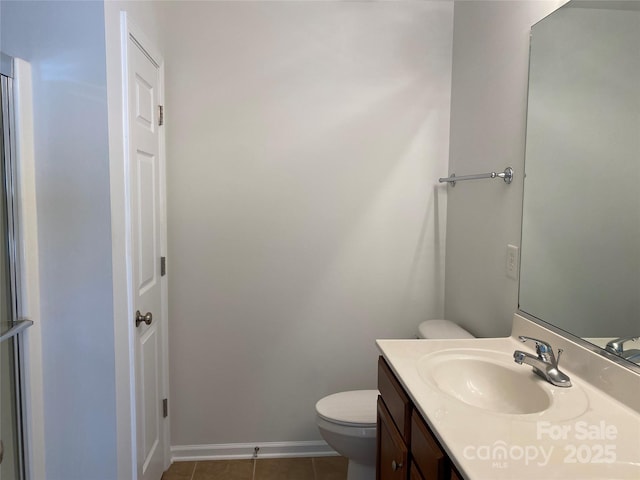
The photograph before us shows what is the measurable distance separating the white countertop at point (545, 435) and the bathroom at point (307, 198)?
0.82m

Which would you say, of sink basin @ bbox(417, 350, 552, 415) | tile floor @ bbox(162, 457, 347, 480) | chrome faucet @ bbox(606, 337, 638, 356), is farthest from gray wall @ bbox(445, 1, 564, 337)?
tile floor @ bbox(162, 457, 347, 480)

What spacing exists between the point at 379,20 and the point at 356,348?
5.68 feet

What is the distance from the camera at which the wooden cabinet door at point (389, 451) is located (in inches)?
49.5

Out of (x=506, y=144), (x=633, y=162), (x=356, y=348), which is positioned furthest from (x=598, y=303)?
(x=356, y=348)

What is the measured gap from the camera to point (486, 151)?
1.89 meters

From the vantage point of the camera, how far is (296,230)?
2289mm

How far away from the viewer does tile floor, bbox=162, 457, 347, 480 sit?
2193 millimetres

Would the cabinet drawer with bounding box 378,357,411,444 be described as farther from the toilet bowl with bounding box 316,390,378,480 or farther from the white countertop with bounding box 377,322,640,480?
the toilet bowl with bounding box 316,390,378,480

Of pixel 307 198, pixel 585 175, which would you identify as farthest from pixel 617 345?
pixel 307 198

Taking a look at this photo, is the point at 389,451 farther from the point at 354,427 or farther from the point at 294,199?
the point at 294,199

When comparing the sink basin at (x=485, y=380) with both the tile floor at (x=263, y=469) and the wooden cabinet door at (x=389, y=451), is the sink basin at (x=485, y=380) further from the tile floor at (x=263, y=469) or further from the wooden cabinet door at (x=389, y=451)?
the tile floor at (x=263, y=469)

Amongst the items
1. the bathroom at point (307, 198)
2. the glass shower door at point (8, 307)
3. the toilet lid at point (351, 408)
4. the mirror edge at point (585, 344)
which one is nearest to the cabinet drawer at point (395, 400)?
the toilet lid at point (351, 408)

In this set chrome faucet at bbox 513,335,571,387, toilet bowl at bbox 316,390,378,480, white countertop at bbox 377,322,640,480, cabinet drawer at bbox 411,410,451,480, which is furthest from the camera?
toilet bowl at bbox 316,390,378,480

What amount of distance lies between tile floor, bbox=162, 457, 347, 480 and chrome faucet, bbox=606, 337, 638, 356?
5.03 feet
